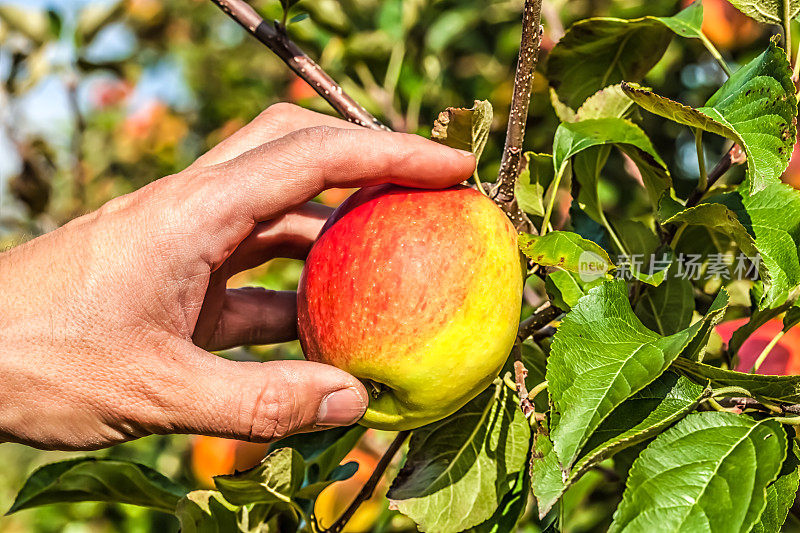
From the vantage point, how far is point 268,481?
93cm

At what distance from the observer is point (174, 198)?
0.86 metres

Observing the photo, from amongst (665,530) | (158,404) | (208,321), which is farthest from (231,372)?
(665,530)

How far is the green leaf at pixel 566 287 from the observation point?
2.66 feet

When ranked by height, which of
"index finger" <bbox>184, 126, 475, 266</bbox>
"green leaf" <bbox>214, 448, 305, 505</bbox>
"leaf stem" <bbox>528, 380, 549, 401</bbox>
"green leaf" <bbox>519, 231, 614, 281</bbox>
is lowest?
"green leaf" <bbox>214, 448, 305, 505</bbox>

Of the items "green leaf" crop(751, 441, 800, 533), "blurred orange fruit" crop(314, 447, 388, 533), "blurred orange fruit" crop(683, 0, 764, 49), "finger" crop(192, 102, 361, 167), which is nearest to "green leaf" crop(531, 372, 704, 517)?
"green leaf" crop(751, 441, 800, 533)

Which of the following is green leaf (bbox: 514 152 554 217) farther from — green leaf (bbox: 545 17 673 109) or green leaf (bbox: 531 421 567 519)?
green leaf (bbox: 531 421 567 519)

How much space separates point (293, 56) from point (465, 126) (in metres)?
0.28

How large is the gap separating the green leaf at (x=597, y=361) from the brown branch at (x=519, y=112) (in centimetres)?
19

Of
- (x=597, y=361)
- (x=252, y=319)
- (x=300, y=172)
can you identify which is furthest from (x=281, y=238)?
(x=597, y=361)

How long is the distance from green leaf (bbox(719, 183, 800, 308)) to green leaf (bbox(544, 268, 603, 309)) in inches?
6.6

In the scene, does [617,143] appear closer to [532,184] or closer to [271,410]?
[532,184]

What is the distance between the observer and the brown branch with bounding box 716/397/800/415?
27.9 inches

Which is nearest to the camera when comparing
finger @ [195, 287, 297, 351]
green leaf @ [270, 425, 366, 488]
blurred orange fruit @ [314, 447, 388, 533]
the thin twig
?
green leaf @ [270, 425, 366, 488]

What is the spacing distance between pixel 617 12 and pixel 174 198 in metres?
0.86
